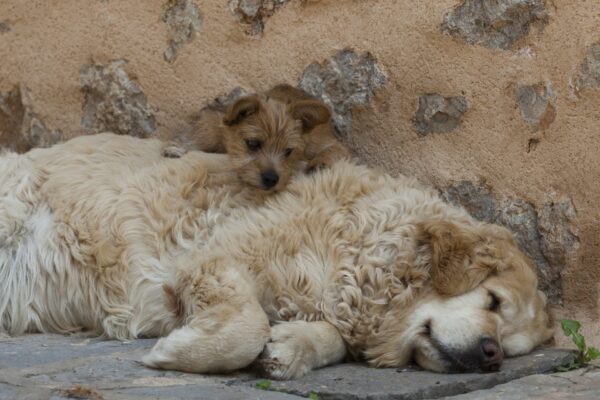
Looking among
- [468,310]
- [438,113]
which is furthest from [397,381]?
[438,113]

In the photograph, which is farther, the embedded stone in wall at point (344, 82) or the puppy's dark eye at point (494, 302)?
the embedded stone in wall at point (344, 82)

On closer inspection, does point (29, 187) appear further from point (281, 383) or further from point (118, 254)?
point (281, 383)

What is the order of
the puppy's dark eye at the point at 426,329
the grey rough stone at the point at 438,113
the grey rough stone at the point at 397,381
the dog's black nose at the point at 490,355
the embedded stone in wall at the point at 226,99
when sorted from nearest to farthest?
the grey rough stone at the point at 397,381
the dog's black nose at the point at 490,355
the puppy's dark eye at the point at 426,329
the grey rough stone at the point at 438,113
the embedded stone in wall at the point at 226,99

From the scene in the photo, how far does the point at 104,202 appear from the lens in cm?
550

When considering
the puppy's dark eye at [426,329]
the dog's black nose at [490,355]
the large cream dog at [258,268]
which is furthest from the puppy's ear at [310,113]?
the dog's black nose at [490,355]

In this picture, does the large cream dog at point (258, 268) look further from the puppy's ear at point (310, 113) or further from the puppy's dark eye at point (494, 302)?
the puppy's ear at point (310, 113)

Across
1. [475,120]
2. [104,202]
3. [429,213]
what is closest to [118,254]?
[104,202]

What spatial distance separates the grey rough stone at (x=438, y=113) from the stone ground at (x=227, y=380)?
4.77ft

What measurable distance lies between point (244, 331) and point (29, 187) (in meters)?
1.82

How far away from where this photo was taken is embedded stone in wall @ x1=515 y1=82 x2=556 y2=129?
5.57 m

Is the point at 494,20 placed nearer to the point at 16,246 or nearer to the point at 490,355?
the point at 490,355

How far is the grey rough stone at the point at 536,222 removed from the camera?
5551 millimetres

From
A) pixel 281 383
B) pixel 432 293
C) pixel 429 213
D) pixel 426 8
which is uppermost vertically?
pixel 426 8

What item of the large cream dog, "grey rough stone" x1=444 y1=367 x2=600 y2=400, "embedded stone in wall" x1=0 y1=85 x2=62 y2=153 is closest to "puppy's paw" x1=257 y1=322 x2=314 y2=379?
the large cream dog
